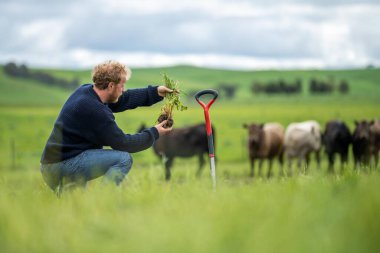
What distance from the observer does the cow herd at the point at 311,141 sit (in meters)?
22.2

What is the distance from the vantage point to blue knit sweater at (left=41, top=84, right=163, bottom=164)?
258 inches

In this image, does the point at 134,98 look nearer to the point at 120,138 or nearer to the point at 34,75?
the point at 120,138

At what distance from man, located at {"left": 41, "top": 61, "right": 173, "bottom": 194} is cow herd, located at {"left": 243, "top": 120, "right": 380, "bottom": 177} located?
16.2 m

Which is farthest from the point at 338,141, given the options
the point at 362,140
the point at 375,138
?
the point at 375,138

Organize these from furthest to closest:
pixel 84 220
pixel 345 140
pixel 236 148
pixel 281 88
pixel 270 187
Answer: pixel 281 88 < pixel 236 148 < pixel 345 140 < pixel 270 187 < pixel 84 220

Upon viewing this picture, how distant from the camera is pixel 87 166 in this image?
6.55m

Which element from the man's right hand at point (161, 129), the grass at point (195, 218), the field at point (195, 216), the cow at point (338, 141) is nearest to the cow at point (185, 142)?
the cow at point (338, 141)

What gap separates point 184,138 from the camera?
78.0 ft

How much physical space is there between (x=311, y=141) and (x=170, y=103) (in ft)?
57.2

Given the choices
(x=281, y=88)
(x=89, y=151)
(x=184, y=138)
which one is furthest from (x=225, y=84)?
Result: (x=89, y=151)

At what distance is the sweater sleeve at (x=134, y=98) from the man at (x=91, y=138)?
0.73m

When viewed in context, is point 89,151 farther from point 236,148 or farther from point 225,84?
point 225,84

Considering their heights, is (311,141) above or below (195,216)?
below

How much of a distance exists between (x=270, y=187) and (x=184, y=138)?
1844cm
